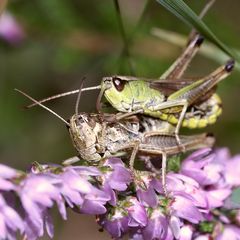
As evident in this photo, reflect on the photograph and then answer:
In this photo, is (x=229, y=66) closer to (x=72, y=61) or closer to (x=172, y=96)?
(x=172, y=96)

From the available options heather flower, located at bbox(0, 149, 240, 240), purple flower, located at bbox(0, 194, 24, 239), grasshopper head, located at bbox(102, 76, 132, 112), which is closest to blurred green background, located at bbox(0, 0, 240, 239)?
grasshopper head, located at bbox(102, 76, 132, 112)

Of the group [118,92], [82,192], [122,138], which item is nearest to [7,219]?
[82,192]

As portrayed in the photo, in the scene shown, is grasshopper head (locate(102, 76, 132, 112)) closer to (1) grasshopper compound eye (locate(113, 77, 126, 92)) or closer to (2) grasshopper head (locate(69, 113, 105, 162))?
(1) grasshopper compound eye (locate(113, 77, 126, 92))

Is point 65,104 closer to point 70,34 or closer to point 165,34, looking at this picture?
point 70,34

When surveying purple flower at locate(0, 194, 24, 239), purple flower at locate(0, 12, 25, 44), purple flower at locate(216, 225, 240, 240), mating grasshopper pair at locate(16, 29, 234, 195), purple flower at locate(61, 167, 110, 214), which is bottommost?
purple flower at locate(0, 194, 24, 239)

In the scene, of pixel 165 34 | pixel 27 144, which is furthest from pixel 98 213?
pixel 27 144

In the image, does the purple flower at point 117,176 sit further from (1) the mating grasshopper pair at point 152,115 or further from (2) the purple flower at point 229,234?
(2) the purple flower at point 229,234

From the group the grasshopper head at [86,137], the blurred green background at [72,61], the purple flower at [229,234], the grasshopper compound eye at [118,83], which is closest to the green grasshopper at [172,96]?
the grasshopper compound eye at [118,83]
